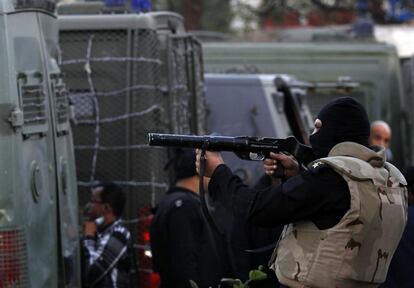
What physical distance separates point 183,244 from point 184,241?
0.06 feet

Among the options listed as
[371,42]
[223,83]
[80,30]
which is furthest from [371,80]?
[80,30]

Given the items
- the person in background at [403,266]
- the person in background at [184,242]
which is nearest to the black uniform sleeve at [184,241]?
the person in background at [184,242]

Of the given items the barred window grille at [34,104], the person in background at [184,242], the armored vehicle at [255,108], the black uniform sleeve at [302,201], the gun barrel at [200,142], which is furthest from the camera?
the armored vehicle at [255,108]

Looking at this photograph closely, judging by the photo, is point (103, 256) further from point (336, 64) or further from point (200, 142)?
point (336, 64)

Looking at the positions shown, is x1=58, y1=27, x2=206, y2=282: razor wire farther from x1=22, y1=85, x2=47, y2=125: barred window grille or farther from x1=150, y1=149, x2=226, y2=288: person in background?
x1=22, y1=85, x2=47, y2=125: barred window grille

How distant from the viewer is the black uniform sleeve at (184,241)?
6484 millimetres

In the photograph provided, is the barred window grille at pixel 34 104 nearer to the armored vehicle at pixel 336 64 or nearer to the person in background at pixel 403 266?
the person in background at pixel 403 266

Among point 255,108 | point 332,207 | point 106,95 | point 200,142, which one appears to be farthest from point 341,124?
point 255,108

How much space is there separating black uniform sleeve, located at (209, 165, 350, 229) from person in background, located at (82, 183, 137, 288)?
2294 millimetres

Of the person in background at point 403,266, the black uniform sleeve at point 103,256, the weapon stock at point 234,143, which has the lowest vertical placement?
the black uniform sleeve at point 103,256

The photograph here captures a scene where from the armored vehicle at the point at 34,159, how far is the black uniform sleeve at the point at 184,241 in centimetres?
72

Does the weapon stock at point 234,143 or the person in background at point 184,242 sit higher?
the weapon stock at point 234,143

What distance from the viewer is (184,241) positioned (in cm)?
650

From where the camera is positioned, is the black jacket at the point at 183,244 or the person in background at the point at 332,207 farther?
the black jacket at the point at 183,244
